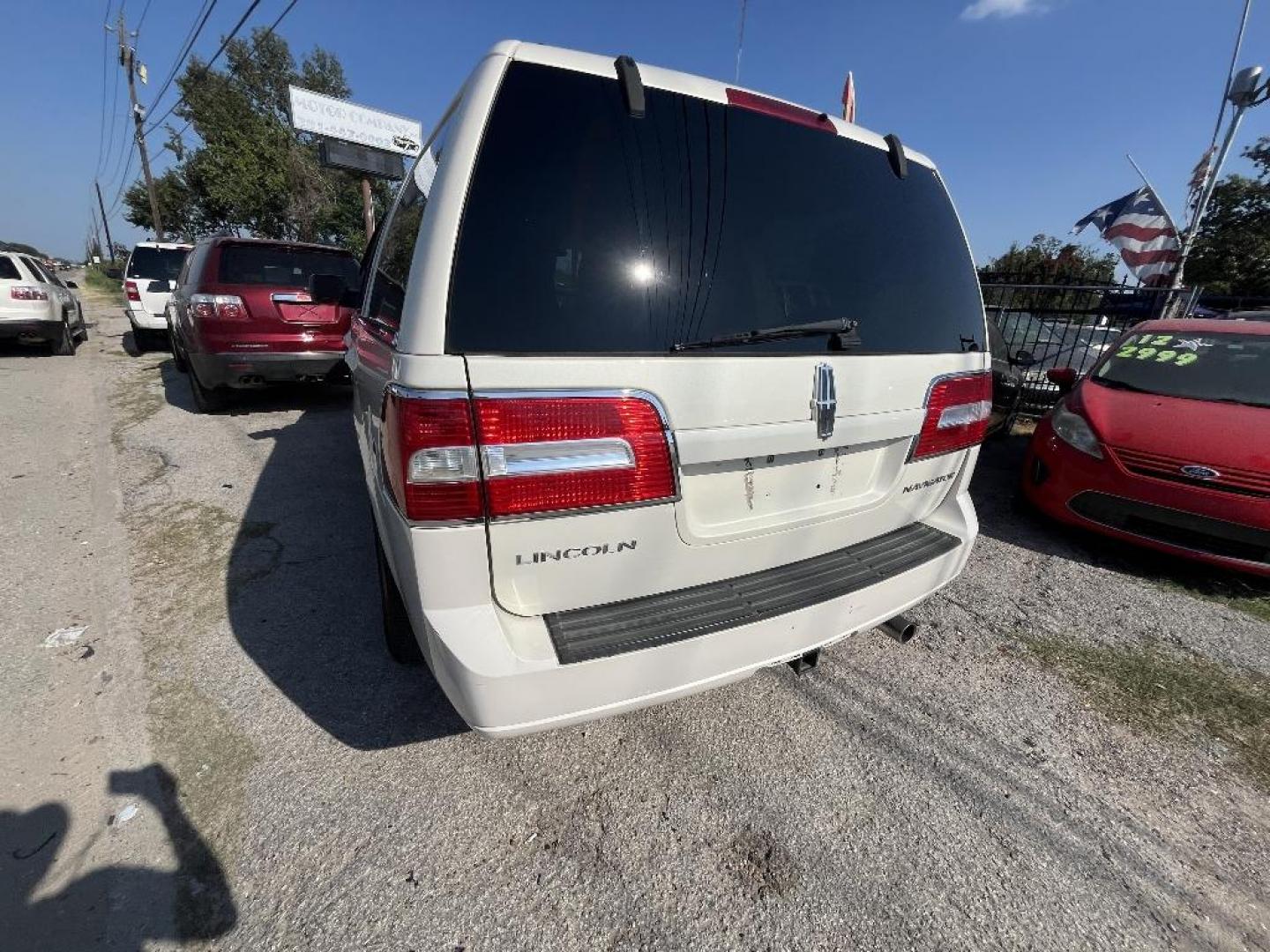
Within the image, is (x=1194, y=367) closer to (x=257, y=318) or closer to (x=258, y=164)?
(x=257, y=318)

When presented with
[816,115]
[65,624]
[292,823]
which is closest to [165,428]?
[65,624]

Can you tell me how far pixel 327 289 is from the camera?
301 cm

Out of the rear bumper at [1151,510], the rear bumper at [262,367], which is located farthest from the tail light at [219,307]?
the rear bumper at [1151,510]

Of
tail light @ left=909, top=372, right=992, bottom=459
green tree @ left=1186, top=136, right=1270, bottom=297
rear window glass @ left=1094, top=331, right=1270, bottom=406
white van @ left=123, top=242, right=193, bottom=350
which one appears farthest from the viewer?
green tree @ left=1186, top=136, right=1270, bottom=297

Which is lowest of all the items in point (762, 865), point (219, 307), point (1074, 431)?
point (762, 865)

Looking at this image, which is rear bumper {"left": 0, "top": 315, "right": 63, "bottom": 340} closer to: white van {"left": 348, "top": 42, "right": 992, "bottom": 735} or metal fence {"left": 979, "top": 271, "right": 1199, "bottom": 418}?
white van {"left": 348, "top": 42, "right": 992, "bottom": 735}

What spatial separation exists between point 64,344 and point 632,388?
13096mm

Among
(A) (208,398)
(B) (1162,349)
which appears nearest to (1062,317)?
(B) (1162,349)

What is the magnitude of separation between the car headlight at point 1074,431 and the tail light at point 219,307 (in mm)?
6903

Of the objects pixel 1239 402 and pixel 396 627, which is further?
pixel 1239 402

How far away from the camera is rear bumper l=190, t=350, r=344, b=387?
526cm

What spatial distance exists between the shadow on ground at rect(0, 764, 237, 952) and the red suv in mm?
4391

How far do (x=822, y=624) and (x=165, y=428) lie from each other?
6.64 meters

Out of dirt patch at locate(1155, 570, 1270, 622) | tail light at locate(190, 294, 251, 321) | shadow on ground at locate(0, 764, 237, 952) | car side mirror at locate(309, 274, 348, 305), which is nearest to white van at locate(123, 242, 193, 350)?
tail light at locate(190, 294, 251, 321)
